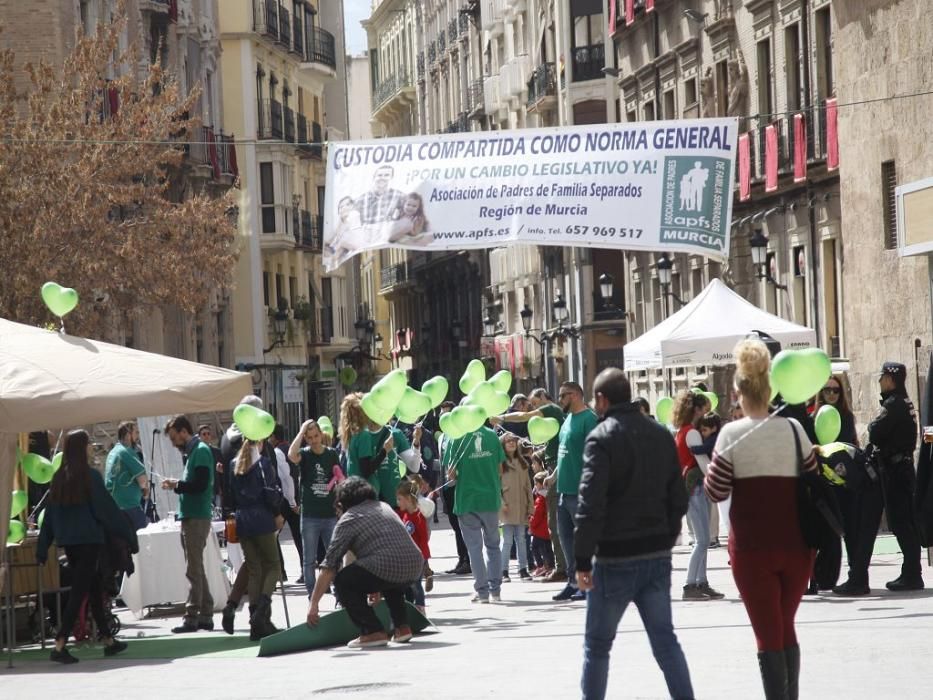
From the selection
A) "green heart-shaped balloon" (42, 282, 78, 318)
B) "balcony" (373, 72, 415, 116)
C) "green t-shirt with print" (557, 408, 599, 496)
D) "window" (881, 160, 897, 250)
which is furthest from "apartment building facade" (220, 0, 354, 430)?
"green t-shirt with print" (557, 408, 599, 496)

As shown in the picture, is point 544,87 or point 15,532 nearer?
point 15,532

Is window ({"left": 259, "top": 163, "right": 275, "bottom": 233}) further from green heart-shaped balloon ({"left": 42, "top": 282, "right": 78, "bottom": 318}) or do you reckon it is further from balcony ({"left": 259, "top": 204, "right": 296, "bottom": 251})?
green heart-shaped balloon ({"left": 42, "top": 282, "right": 78, "bottom": 318})

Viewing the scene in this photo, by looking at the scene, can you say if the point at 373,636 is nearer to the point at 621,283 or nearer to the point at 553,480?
A: the point at 553,480

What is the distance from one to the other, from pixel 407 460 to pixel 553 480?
139 centimetres

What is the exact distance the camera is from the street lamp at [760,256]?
31.7 metres

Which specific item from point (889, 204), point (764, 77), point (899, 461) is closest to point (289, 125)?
point (764, 77)

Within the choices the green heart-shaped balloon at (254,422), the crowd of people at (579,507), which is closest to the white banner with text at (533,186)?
the crowd of people at (579,507)

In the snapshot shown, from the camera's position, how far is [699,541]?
16.1 metres

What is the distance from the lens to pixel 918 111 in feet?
71.6

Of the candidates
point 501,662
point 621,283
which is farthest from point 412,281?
point 501,662

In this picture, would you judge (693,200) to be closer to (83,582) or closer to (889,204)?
(889,204)

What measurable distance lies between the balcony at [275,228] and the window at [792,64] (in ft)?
102

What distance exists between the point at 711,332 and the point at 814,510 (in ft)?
48.6

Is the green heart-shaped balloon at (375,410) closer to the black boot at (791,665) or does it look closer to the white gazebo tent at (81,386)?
the white gazebo tent at (81,386)
